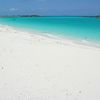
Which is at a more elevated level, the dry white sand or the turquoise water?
the dry white sand

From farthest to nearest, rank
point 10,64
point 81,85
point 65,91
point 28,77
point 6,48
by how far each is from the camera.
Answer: point 6,48 → point 10,64 → point 28,77 → point 81,85 → point 65,91

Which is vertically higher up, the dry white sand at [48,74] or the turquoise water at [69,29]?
the dry white sand at [48,74]

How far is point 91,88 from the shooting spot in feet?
19.3

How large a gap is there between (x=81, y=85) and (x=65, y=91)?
0.59m

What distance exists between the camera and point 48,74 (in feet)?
22.2

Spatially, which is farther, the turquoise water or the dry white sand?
the turquoise water

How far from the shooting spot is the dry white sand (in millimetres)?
5457

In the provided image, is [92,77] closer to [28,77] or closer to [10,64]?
[28,77]

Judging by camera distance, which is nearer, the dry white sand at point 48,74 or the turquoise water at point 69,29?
the dry white sand at point 48,74

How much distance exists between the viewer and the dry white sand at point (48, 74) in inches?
215

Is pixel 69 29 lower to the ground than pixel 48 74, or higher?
lower

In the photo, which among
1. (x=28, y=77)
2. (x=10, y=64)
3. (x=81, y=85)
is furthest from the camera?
(x=10, y=64)

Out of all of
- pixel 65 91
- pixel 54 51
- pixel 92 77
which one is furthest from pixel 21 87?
pixel 54 51

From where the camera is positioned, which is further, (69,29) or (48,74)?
(69,29)
